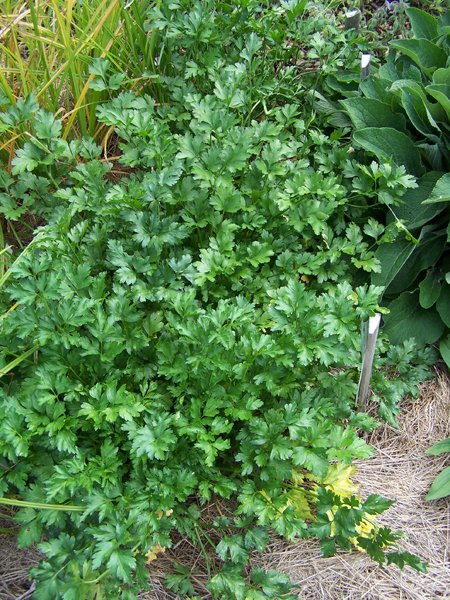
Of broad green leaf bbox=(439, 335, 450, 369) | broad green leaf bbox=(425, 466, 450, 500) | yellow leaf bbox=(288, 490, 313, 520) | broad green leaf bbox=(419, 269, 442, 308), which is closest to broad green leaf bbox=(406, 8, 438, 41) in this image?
broad green leaf bbox=(419, 269, 442, 308)

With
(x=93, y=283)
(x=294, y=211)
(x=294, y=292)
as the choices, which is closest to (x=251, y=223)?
(x=294, y=211)

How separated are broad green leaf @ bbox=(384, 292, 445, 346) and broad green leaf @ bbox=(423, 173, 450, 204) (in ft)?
1.38

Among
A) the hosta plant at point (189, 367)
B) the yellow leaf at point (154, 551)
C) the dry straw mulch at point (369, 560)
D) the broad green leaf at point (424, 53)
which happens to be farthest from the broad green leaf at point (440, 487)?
the broad green leaf at point (424, 53)

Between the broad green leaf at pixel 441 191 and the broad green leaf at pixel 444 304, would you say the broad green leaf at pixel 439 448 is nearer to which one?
the broad green leaf at pixel 444 304

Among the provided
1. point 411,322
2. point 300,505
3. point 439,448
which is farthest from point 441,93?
point 300,505

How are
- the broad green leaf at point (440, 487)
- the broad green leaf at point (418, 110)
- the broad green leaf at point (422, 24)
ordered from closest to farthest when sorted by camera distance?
the broad green leaf at point (440, 487) → the broad green leaf at point (418, 110) → the broad green leaf at point (422, 24)

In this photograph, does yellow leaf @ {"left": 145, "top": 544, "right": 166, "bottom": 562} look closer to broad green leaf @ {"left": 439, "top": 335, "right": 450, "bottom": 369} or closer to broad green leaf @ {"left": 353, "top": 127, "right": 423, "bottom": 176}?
broad green leaf @ {"left": 439, "top": 335, "right": 450, "bottom": 369}

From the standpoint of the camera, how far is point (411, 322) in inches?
96.5

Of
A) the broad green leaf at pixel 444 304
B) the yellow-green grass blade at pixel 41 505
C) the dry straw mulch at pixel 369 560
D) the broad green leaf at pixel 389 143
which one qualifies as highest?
the broad green leaf at pixel 389 143

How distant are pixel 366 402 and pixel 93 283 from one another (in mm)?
1061

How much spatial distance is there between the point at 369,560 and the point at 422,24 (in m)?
2.08

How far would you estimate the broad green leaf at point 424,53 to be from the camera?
2.43 m

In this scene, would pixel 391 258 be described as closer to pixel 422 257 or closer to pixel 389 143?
pixel 422 257

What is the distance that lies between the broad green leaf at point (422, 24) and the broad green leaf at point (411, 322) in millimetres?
1082
